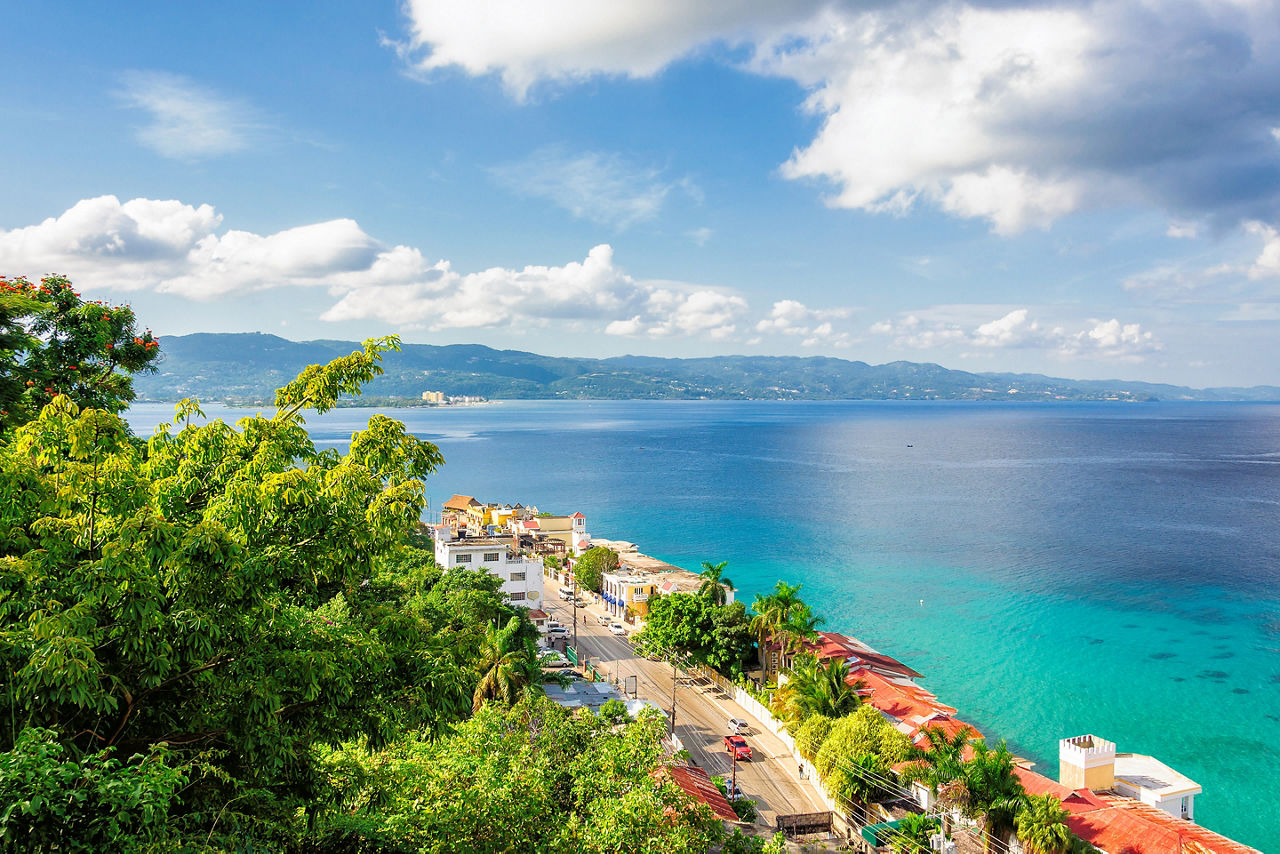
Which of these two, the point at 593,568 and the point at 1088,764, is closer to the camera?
the point at 1088,764

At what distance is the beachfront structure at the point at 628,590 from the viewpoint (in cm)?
4944

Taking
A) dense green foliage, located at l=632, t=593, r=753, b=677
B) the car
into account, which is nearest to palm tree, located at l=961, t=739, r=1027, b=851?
the car

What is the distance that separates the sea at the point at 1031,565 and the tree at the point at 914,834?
1340 centimetres

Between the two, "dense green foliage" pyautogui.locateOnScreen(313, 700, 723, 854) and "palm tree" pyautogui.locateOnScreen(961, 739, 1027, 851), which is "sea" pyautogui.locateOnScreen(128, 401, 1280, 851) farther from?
"dense green foliage" pyautogui.locateOnScreen(313, 700, 723, 854)

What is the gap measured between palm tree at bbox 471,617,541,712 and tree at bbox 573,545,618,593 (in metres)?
27.2

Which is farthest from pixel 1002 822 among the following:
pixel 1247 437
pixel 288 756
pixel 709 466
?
pixel 1247 437

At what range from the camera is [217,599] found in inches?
226

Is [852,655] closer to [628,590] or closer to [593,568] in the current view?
[628,590]

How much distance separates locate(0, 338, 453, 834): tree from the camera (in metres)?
5.12

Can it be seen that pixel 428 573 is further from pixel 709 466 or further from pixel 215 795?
pixel 709 466

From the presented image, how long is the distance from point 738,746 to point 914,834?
28.7ft

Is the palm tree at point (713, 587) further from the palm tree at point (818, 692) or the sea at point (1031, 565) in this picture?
the sea at point (1031, 565)

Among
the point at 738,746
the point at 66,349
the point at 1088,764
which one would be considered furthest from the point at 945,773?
the point at 66,349

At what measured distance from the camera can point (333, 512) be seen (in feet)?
20.7
